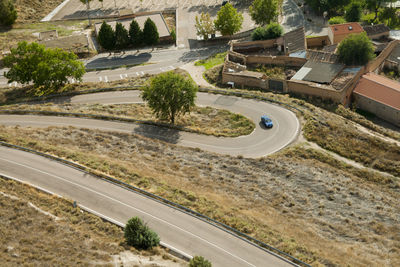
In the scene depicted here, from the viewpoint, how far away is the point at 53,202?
39125 mm

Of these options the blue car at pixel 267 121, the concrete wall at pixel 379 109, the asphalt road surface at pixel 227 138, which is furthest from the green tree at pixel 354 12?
the blue car at pixel 267 121

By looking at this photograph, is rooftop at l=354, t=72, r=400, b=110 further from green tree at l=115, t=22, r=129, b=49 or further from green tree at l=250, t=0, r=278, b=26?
green tree at l=115, t=22, r=129, b=49

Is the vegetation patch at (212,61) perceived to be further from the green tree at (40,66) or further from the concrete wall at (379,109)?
the concrete wall at (379,109)

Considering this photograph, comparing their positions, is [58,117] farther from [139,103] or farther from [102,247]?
[102,247]

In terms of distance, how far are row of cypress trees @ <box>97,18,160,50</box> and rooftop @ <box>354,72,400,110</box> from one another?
50944 millimetres

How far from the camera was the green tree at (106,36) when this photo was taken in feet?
304

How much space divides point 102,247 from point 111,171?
13.7m

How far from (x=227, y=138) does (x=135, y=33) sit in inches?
2031

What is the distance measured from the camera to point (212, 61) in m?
87.2

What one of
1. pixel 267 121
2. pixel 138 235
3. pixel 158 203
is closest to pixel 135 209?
pixel 158 203

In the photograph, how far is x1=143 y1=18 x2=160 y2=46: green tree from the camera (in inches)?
3725

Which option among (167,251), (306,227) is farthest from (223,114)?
(167,251)

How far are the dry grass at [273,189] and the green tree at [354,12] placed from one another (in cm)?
6138

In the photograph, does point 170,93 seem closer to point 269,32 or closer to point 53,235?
point 53,235
